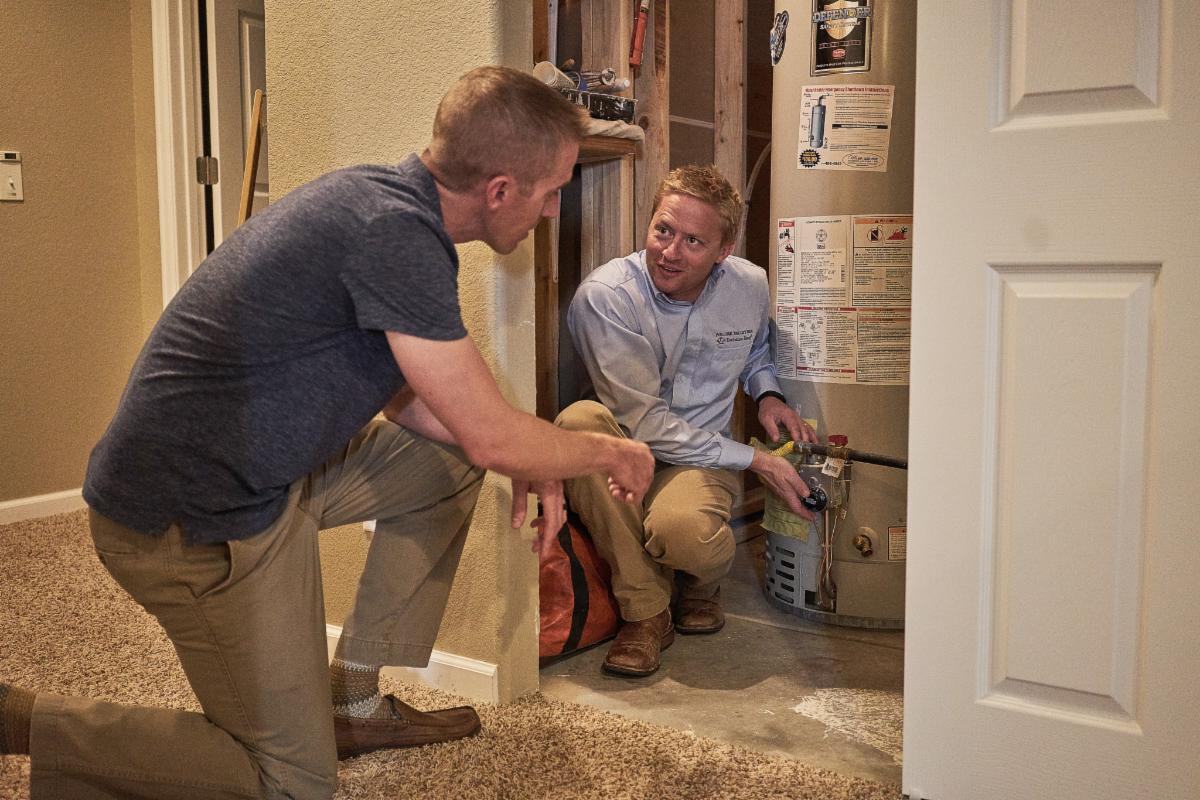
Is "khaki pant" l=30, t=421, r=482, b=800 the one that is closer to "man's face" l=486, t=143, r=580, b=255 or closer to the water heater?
"man's face" l=486, t=143, r=580, b=255

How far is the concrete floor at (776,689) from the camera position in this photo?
1854 millimetres

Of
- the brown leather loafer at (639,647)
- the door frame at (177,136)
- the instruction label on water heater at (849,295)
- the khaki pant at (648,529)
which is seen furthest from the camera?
the door frame at (177,136)

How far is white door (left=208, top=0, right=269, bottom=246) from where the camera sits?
3.68 metres

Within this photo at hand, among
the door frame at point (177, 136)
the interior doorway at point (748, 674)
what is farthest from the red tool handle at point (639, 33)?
the door frame at point (177, 136)

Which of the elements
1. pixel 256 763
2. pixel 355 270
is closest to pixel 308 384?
pixel 355 270

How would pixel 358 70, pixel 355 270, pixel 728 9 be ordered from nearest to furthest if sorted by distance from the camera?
pixel 355 270
pixel 358 70
pixel 728 9

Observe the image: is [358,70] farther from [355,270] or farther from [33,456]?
[33,456]

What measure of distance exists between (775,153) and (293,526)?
1.61m

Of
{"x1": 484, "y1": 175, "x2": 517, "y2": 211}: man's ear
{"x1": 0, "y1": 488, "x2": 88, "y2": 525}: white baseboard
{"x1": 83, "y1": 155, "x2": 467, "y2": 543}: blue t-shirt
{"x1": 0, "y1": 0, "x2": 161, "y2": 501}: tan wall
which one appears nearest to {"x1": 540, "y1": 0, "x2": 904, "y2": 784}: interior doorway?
{"x1": 83, "y1": 155, "x2": 467, "y2": 543}: blue t-shirt

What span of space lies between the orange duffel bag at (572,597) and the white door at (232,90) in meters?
2.08

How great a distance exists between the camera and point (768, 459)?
95.3 inches

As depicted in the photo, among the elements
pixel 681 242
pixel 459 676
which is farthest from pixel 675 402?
pixel 459 676

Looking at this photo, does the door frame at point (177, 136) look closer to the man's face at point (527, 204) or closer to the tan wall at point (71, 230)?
the tan wall at point (71, 230)

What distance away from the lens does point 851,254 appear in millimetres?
2449
